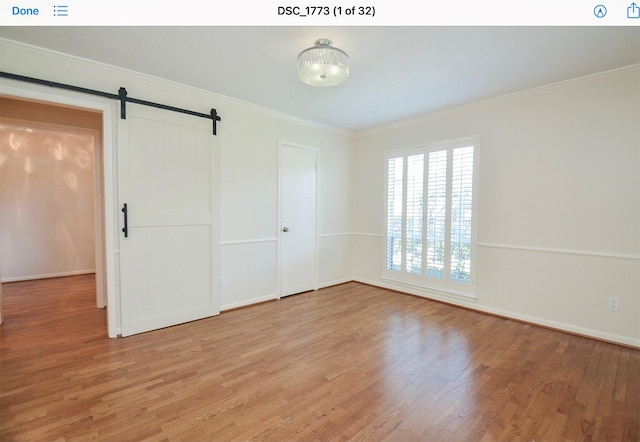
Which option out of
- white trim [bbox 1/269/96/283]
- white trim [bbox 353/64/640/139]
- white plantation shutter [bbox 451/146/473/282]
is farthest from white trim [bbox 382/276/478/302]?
white trim [bbox 1/269/96/283]

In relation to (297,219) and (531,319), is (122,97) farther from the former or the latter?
(531,319)

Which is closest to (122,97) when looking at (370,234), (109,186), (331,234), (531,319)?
(109,186)

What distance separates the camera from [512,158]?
3.37 metres

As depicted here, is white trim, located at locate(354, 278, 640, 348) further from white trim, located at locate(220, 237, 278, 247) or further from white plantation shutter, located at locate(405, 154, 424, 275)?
white trim, located at locate(220, 237, 278, 247)

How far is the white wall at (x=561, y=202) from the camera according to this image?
107 inches

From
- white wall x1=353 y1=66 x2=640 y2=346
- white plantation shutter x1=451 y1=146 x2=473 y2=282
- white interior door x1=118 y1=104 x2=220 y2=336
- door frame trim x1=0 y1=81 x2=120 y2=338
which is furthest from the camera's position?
white plantation shutter x1=451 y1=146 x2=473 y2=282

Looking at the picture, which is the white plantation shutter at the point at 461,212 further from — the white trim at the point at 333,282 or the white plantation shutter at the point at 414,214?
the white trim at the point at 333,282

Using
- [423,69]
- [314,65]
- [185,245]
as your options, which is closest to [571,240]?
[423,69]

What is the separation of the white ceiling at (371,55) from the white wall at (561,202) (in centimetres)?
28
